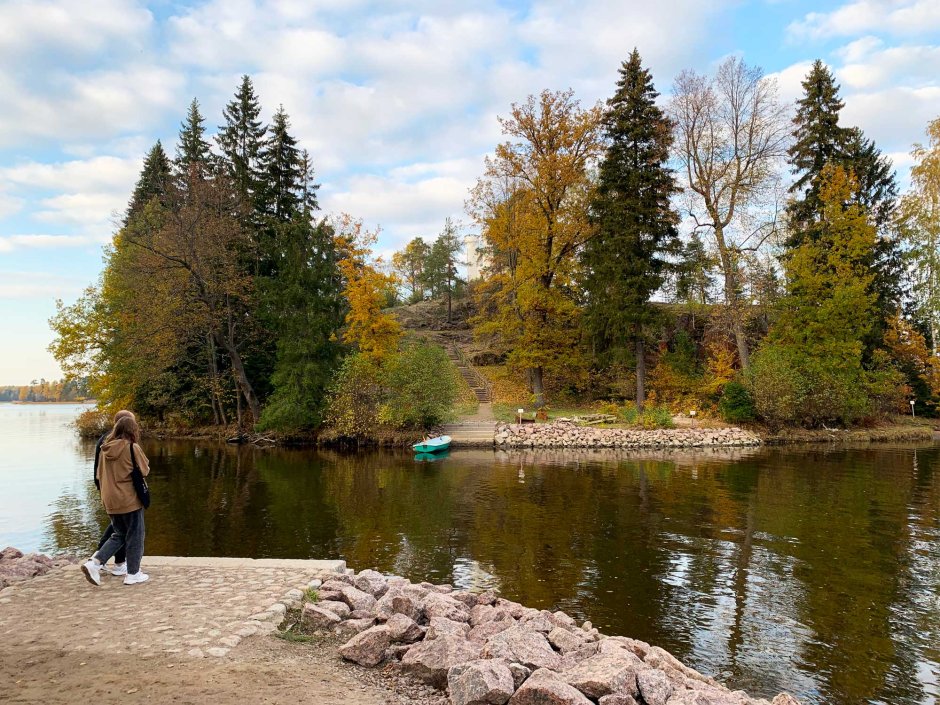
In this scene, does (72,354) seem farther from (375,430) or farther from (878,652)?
(878,652)

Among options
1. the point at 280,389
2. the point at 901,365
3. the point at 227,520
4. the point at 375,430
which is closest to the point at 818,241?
the point at 901,365

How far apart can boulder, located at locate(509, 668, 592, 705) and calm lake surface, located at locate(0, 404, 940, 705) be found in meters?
2.72

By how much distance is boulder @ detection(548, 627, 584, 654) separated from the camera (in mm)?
5367

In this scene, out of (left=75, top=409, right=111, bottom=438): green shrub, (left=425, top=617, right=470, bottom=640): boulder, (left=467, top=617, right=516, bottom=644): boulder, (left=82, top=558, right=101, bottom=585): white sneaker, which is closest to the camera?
(left=425, top=617, right=470, bottom=640): boulder

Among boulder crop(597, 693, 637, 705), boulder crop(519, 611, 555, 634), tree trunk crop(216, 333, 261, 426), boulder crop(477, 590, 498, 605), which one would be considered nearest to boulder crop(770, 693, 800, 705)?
boulder crop(597, 693, 637, 705)

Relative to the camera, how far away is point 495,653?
485 centimetres

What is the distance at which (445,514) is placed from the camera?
13.2m

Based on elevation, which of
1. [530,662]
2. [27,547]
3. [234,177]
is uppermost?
[234,177]

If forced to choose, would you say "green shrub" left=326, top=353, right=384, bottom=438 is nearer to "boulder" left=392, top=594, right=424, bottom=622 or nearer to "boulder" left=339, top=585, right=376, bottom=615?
"boulder" left=339, top=585, right=376, bottom=615

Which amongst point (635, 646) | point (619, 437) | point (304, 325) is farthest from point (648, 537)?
point (304, 325)

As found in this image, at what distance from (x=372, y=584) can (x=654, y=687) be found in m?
3.60

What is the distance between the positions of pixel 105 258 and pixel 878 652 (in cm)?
4103

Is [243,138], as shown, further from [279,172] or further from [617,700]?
[617,700]

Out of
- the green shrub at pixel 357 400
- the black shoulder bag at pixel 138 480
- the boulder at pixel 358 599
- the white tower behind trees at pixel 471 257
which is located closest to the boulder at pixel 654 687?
the boulder at pixel 358 599
